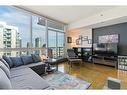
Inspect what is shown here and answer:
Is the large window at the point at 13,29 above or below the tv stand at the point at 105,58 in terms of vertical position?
above

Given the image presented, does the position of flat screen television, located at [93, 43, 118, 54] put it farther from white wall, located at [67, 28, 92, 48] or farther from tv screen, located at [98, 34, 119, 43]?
white wall, located at [67, 28, 92, 48]

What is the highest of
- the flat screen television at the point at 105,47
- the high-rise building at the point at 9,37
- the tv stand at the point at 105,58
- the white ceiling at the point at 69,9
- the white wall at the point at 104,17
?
the white ceiling at the point at 69,9

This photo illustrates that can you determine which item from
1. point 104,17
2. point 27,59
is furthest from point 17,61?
point 104,17

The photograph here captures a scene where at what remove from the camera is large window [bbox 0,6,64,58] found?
14.1 ft

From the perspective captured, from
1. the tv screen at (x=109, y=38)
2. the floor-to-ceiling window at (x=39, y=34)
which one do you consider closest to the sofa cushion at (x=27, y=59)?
the floor-to-ceiling window at (x=39, y=34)

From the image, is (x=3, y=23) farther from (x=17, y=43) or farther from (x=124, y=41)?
(x=124, y=41)

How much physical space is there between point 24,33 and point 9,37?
68cm

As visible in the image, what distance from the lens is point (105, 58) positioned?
6215 millimetres

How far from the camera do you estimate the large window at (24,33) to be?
4305 millimetres

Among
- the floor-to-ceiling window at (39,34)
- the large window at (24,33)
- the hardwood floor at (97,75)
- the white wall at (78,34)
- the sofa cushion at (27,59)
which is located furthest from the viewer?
the white wall at (78,34)

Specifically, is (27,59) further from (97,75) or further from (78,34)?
(78,34)

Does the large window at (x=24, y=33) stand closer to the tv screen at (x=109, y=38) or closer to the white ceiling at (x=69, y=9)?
the white ceiling at (x=69, y=9)

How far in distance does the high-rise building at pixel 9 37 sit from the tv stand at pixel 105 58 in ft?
14.1
